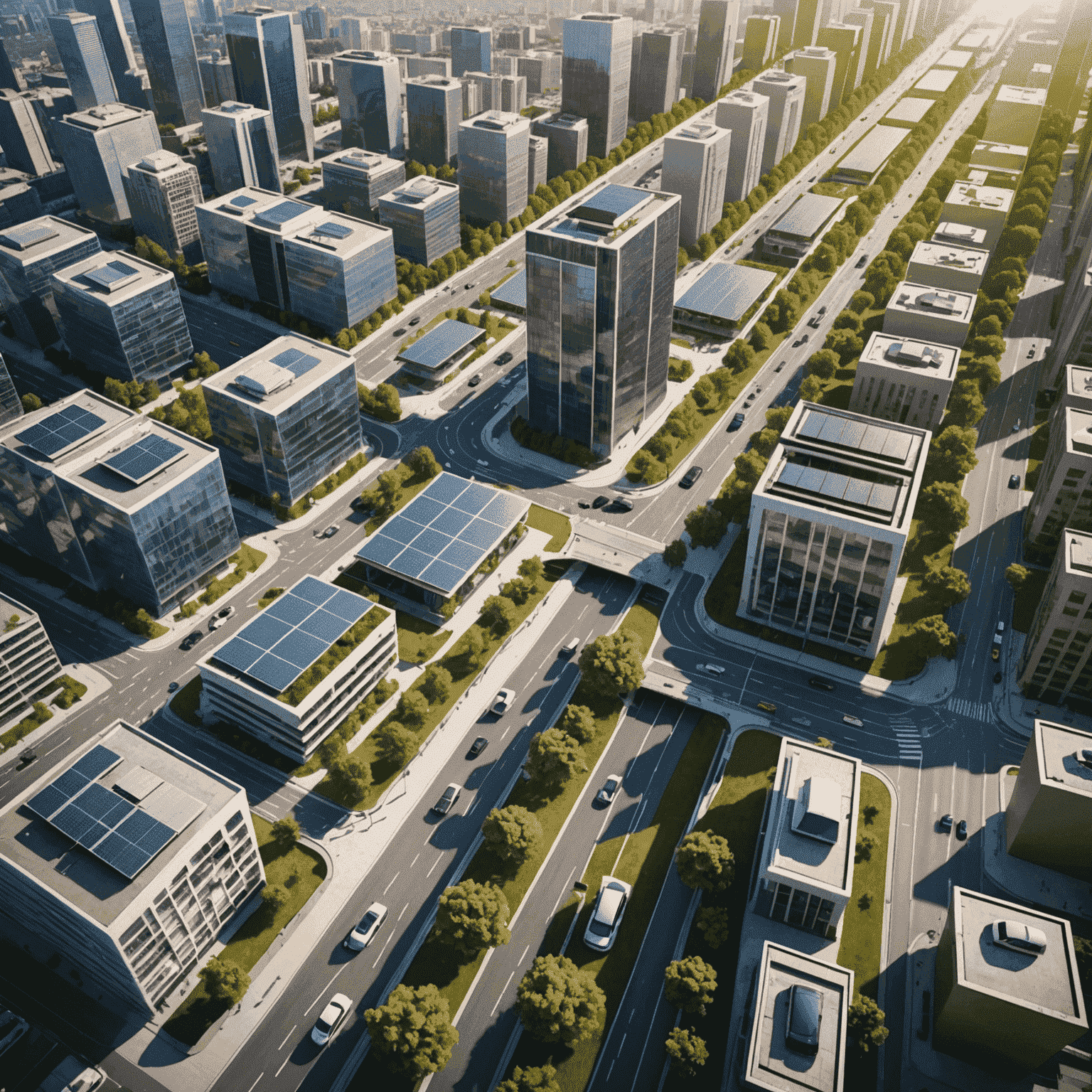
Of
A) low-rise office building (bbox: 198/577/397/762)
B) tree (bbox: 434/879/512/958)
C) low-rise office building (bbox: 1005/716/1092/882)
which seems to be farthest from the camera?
low-rise office building (bbox: 198/577/397/762)

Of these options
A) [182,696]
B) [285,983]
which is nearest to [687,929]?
[285,983]

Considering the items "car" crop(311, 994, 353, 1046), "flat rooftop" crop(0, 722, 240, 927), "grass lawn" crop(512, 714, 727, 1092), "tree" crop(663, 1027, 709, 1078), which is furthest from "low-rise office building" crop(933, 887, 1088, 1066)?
"flat rooftop" crop(0, 722, 240, 927)

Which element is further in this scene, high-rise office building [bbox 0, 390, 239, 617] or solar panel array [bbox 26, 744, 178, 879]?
high-rise office building [bbox 0, 390, 239, 617]

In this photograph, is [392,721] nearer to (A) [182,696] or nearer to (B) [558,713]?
(B) [558,713]

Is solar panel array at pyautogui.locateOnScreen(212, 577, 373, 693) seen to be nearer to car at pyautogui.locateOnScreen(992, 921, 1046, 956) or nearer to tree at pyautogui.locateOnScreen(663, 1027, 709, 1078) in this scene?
tree at pyautogui.locateOnScreen(663, 1027, 709, 1078)

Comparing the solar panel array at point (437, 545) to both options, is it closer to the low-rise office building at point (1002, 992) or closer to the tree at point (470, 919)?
the tree at point (470, 919)

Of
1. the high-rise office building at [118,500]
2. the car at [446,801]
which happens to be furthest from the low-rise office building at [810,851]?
the high-rise office building at [118,500]

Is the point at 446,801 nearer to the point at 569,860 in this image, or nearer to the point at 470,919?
the point at 569,860
